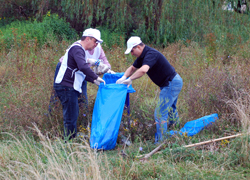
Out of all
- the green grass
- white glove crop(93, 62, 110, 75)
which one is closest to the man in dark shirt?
the green grass

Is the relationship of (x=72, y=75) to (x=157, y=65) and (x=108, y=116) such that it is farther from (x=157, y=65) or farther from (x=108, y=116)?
(x=157, y=65)

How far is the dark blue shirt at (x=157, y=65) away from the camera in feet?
11.4

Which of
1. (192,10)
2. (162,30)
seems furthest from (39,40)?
(192,10)

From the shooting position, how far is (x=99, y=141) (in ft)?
11.6

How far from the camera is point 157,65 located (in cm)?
360

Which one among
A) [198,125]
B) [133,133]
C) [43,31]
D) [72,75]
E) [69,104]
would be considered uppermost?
[43,31]

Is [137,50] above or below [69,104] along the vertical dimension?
above

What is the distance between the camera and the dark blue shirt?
11.4ft

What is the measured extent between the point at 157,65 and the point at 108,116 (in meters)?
0.99

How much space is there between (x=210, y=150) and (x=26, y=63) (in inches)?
208

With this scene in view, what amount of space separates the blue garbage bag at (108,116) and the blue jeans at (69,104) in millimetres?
301

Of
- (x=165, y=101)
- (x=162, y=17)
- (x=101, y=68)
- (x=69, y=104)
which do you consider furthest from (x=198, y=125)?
(x=162, y=17)

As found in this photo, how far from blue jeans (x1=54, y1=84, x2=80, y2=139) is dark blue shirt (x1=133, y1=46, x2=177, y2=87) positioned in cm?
105

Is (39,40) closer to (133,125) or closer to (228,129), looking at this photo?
(133,125)
